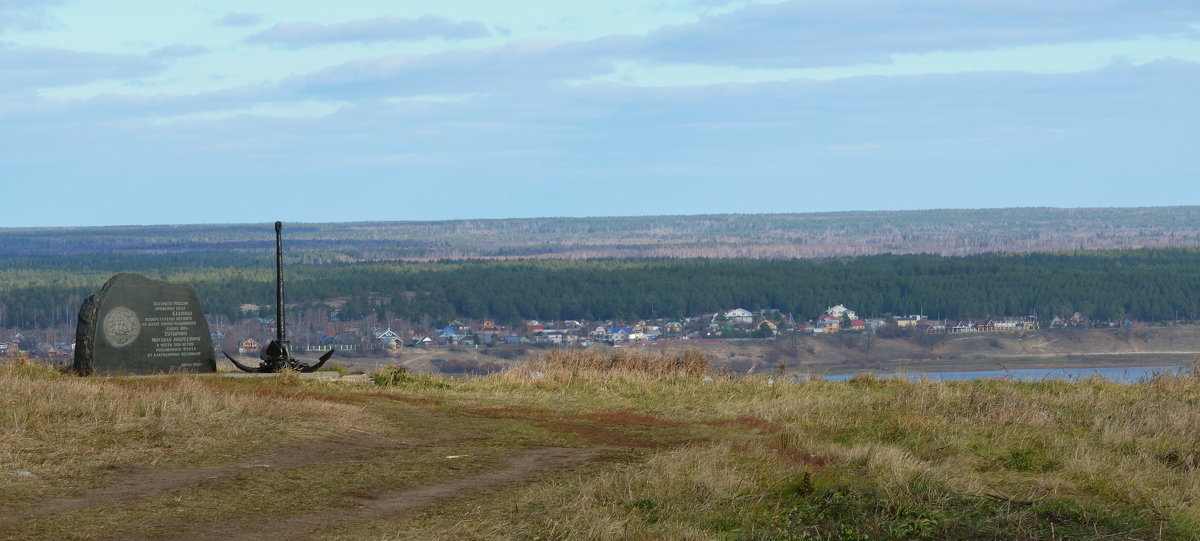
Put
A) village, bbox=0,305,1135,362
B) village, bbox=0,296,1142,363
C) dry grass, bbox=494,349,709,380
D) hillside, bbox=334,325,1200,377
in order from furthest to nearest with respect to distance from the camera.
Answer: village, bbox=0,305,1135,362, village, bbox=0,296,1142,363, hillside, bbox=334,325,1200,377, dry grass, bbox=494,349,709,380

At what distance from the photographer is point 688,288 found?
4729 inches

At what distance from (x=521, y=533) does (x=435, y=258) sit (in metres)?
169

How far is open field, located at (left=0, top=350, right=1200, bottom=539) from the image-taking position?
35.2 feet

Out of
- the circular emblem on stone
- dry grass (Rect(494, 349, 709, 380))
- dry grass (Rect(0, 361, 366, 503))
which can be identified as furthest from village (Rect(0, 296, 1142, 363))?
dry grass (Rect(0, 361, 366, 503))

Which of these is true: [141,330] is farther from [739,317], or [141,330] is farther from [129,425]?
[739,317]

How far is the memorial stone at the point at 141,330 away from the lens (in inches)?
827

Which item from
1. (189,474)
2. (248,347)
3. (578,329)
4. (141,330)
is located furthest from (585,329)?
(189,474)

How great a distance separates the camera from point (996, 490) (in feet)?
39.4

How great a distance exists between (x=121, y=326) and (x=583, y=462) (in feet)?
33.1

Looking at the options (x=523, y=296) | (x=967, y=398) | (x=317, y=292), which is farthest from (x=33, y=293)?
(x=967, y=398)

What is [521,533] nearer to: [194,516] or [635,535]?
[635,535]

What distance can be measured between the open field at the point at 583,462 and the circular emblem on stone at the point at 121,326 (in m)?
1.03

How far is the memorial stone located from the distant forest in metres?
75.8

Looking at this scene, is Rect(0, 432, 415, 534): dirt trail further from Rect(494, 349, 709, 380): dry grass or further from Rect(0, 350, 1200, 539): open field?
Rect(494, 349, 709, 380): dry grass
